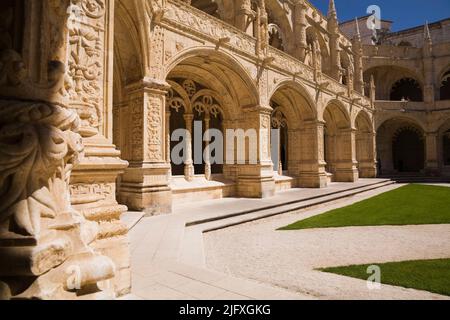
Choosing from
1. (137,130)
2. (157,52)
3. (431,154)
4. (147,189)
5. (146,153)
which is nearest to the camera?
(147,189)

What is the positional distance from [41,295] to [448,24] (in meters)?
39.1

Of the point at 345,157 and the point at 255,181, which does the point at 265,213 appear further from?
the point at 345,157

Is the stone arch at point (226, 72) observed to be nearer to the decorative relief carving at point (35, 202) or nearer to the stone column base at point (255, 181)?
the stone column base at point (255, 181)

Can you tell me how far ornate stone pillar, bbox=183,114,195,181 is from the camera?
10.6 metres

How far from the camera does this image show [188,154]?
35.0ft

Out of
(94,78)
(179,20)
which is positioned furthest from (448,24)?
(94,78)

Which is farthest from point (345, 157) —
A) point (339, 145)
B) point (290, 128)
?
point (290, 128)

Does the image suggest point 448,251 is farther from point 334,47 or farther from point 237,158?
point 334,47

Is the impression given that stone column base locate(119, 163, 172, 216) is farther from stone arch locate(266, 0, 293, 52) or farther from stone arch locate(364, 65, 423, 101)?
stone arch locate(364, 65, 423, 101)

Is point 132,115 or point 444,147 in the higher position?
point 444,147

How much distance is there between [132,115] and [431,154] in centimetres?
2693

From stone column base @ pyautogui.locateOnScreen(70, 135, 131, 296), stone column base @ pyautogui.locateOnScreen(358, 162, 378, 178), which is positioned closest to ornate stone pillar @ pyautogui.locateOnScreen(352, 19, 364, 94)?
stone column base @ pyautogui.locateOnScreen(358, 162, 378, 178)

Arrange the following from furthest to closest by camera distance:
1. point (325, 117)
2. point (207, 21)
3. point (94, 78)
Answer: point (325, 117) → point (207, 21) → point (94, 78)

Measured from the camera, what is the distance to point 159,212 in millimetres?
7566
